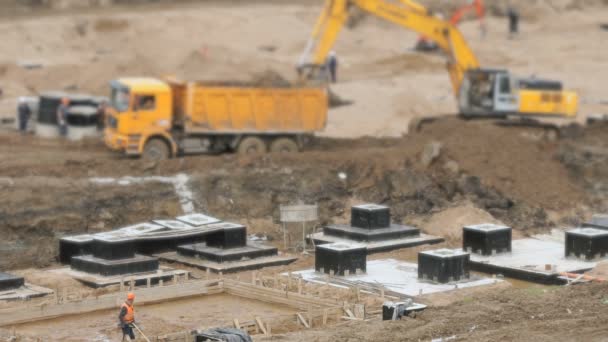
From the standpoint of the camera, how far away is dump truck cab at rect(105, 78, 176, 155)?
A: 34.2 m

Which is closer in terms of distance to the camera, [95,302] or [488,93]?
[95,302]

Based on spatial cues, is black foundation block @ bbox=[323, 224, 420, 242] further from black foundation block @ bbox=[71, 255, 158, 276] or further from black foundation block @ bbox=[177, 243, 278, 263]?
black foundation block @ bbox=[71, 255, 158, 276]

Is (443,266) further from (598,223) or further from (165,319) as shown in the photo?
(598,223)

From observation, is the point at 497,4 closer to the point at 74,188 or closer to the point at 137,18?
the point at 137,18

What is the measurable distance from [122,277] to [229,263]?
2.74m

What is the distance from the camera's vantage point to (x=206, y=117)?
34.7 meters

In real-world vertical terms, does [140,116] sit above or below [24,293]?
above

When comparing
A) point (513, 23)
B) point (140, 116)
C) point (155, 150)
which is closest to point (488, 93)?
point (155, 150)

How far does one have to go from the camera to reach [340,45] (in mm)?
60438

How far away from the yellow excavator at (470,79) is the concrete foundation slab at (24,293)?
665 inches

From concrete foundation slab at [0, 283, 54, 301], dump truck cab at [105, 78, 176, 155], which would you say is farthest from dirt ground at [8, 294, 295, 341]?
dump truck cab at [105, 78, 176, 155]

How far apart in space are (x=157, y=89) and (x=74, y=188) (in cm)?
483

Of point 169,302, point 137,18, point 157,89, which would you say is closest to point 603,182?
point 157,89

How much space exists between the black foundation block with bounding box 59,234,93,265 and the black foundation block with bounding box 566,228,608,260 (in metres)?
10.4
